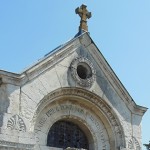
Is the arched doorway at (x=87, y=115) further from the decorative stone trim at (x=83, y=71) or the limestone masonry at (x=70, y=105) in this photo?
→ the decorative stone trim at (x=83, y=71)

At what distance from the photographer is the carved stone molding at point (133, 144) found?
1471 centimetres

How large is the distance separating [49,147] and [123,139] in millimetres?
2887

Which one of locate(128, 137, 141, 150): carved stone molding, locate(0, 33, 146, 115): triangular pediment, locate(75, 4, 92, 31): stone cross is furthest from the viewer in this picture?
locate(75, 4, 92, 31): stone cross

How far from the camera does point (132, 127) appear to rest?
49.6 feet

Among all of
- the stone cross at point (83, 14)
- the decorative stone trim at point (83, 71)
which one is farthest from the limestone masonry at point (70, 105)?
the stone cross at point (83, 14)

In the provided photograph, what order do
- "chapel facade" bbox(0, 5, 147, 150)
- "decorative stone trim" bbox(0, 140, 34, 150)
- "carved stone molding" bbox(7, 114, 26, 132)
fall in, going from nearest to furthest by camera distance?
"decorative stone trim" bbox(0, 140, 34, 150) → "carved stone molding" bbox(7, 114, 26, 132) → "chapel facade" bbox(0, 5, 147, 150)

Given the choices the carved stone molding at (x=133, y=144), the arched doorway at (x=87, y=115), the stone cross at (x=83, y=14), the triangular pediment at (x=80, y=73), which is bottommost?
the carved stone molding at (x=133, y=144)

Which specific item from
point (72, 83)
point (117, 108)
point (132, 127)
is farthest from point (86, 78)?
point (132, 127)

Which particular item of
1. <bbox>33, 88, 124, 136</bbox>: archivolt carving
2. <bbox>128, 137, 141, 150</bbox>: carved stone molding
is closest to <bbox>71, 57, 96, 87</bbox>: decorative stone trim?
<bbox>33, 88, 124, 136</bbox>: archivolt carving

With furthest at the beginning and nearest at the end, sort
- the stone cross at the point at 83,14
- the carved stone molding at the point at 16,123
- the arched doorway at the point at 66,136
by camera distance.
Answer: the stone cross at the point at 83,14 → the arched doorway at the point at 66,136 → the carved stone molding at the point at 16,123

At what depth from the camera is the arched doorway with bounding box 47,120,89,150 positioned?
45.4ft

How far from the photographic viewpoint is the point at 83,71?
14633 millimetres

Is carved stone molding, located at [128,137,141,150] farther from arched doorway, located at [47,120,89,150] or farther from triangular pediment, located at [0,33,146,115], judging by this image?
arched doorway, located at [47,120,89,150]

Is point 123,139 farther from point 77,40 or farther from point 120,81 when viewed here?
point 77,40
